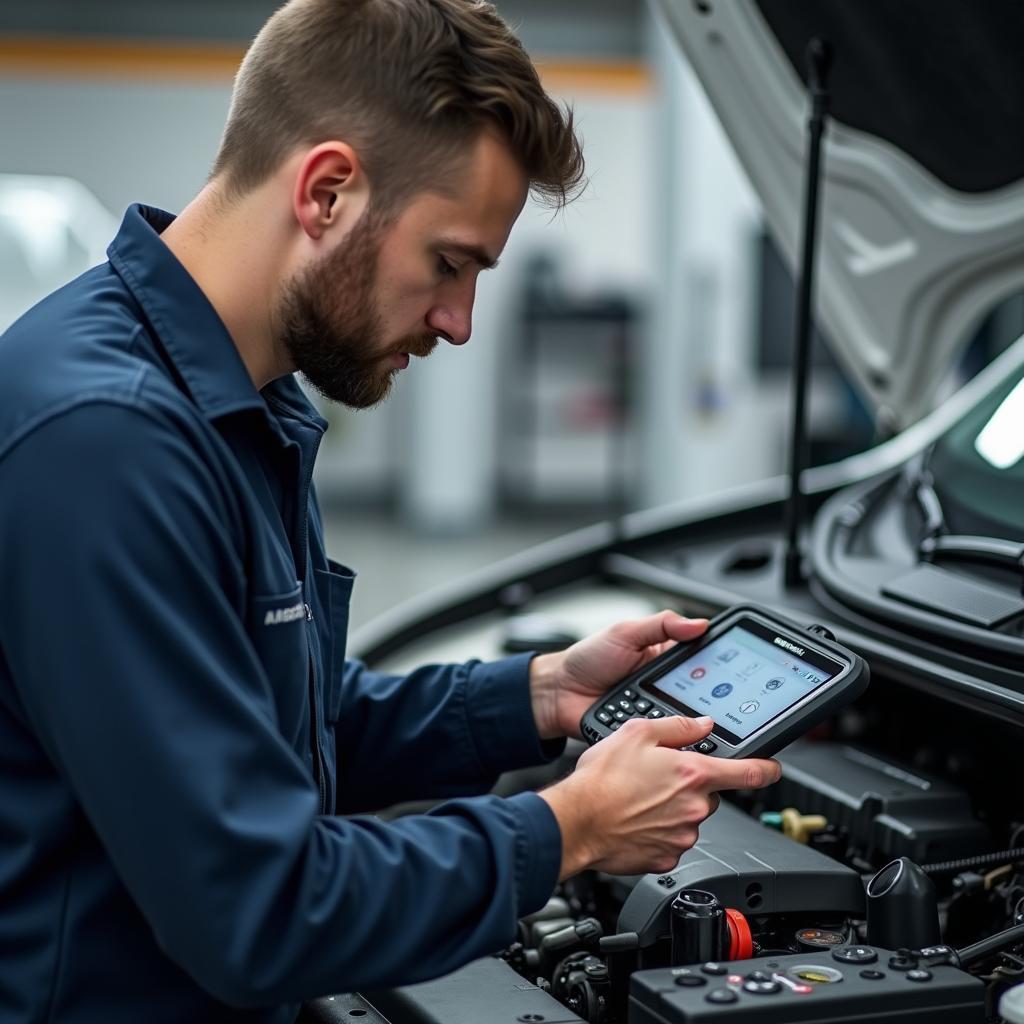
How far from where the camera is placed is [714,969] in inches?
41.6

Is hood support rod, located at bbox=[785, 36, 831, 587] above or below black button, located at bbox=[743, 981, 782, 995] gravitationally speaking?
above

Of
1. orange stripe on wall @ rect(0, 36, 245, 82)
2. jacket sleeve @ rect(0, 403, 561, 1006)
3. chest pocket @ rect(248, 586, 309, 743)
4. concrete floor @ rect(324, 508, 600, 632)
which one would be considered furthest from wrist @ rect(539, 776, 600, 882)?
orange stripe on wall @ rect(0, 36, 245, 82)

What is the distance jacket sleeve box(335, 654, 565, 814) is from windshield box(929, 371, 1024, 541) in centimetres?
56

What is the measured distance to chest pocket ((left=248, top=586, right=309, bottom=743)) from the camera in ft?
A: 3.61

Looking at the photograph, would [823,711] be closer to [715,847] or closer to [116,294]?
[715,847]

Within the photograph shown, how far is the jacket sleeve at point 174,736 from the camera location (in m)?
0.93

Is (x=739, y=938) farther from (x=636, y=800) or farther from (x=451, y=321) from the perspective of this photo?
(x=451, y=321)

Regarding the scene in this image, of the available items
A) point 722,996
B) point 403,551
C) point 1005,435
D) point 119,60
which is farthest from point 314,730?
point 119,60

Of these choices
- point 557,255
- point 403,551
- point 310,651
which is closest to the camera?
point 310,651

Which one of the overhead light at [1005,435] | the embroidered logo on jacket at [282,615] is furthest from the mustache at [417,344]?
the overhead light at [1005,435]

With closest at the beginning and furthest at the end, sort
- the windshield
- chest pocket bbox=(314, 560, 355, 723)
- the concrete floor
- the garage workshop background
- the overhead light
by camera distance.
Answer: chest pocket bbox=(314, 560, 355, 723), the windshield, the overhead light, the concrete floor, the garage workshop background

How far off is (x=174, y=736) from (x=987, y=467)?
45.0 inches

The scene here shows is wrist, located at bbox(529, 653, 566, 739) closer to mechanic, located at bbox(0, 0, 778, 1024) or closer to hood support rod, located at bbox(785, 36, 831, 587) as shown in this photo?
mechanic, located at bbox(0, 0, 778, 1024)

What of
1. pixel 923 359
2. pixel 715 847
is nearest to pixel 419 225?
pixel 715 847
